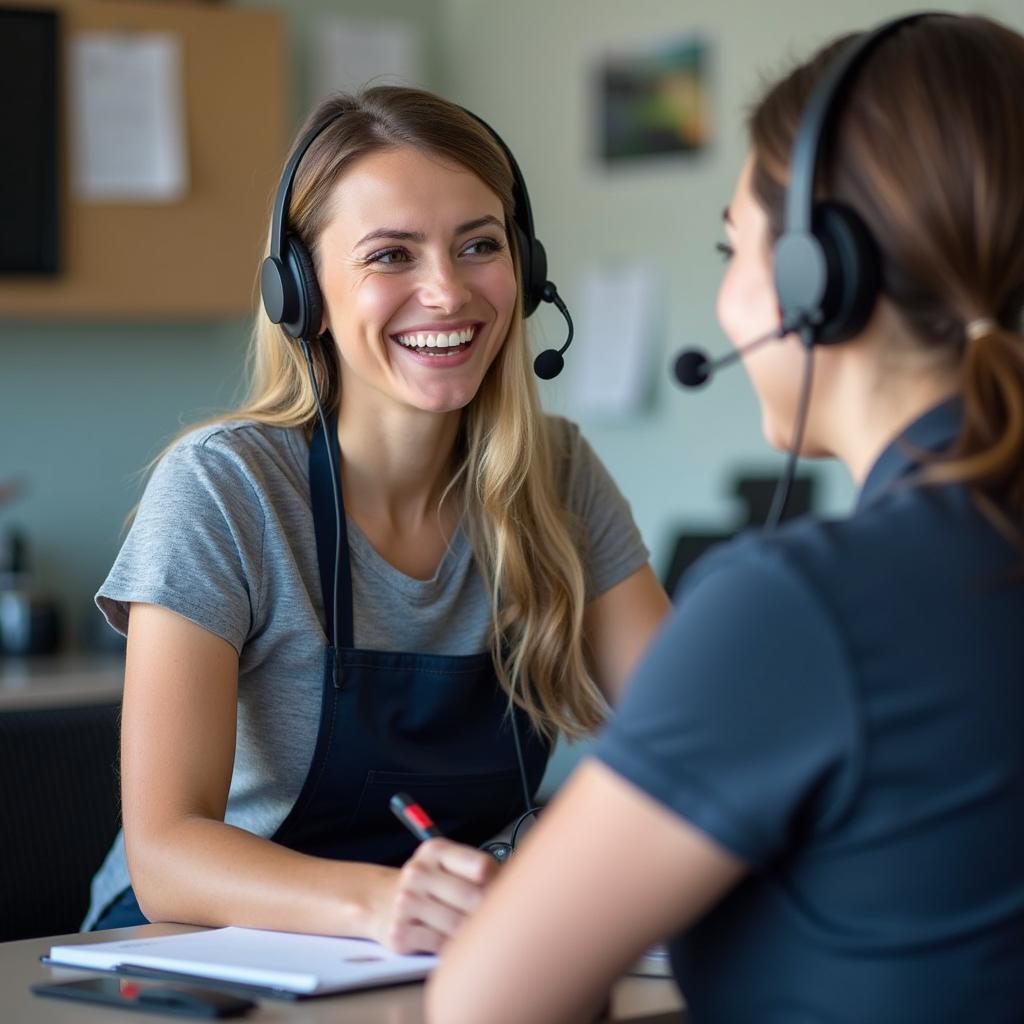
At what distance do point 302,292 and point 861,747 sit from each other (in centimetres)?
91

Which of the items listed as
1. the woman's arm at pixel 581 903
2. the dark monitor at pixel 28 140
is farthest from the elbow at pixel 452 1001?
the dark monitor at pixel 28 140

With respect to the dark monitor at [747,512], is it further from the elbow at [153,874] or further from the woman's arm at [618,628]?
the elbow at [153,874]

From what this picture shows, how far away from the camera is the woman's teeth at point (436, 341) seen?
Answer: 1.52 metres

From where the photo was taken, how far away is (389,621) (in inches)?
58.5

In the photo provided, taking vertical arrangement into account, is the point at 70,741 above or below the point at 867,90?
below

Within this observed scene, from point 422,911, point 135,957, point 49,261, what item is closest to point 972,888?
point 422,911

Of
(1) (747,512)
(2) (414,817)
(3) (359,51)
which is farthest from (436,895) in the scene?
(3) (359,51)

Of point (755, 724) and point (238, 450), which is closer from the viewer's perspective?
point (755, 724)

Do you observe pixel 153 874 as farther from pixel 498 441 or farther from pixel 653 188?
pixel 653 188

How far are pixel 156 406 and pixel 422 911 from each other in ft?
7.94

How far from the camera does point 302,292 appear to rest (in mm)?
1489

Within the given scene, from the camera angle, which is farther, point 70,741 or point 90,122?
point 90,122

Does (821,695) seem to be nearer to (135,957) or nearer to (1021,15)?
(135,957)

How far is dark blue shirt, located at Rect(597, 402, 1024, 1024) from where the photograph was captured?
2.40 feet
